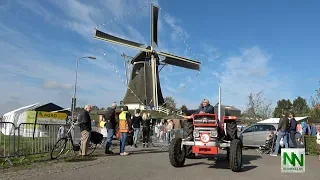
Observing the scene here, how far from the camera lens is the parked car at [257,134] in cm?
1789

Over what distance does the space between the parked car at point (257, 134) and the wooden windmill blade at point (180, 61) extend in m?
35.5

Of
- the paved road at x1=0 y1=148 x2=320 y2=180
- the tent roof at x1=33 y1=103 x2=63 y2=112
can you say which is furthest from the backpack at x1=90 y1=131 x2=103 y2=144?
the tent roof at x1=33 y1=103 x2=63 y2=112

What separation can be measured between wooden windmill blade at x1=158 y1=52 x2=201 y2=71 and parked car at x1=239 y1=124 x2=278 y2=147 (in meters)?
35.5

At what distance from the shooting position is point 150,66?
53.5m

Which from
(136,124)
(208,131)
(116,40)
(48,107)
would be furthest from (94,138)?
(116,40)

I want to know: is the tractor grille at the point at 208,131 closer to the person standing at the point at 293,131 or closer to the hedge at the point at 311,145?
the person standing at the point at 293,131

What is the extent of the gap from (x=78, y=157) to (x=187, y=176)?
15.7 ft

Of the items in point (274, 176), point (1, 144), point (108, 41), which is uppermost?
point (108, 41)

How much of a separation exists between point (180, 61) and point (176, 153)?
145 ft

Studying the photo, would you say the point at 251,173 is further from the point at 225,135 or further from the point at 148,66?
the point at 148,66

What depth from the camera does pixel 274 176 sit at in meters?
8.93

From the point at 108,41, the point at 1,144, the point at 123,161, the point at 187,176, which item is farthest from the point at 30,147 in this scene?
the point at 108,41

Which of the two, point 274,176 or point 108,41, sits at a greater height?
point 108,41

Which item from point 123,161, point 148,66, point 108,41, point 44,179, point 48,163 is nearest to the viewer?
point 44,179
